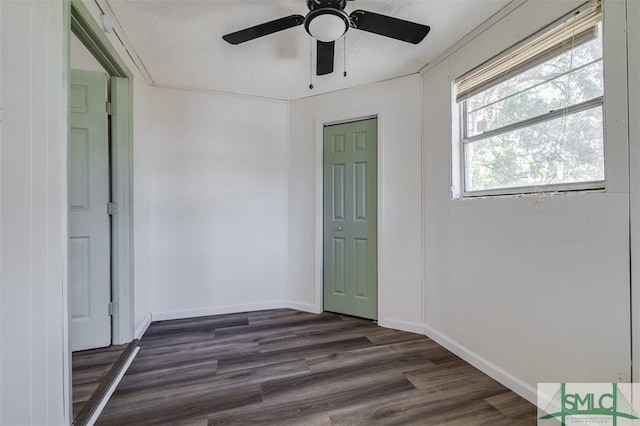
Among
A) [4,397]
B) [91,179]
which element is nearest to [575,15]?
[4,397]

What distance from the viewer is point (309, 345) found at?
7.30ft

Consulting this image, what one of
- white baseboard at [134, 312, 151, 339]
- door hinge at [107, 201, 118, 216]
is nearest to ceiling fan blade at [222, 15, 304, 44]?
door hinge at [107, 201, 118, 216]

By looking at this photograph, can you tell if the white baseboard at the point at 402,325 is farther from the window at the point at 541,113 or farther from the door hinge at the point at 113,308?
the door hinge at the point at 113,308

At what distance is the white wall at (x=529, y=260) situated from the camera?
3.99 feet

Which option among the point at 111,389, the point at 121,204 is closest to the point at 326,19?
the point at 121,204

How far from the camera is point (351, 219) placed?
286 cm

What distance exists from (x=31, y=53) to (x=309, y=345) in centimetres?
233

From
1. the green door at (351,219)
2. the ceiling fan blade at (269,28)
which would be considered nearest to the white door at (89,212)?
the ceiling fan blade at (269,28)

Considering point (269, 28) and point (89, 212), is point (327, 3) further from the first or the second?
point (89, 212)

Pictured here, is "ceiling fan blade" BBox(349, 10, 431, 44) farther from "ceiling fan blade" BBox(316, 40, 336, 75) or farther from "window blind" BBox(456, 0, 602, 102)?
"window blind" BBox(456, 0, 602, 102)

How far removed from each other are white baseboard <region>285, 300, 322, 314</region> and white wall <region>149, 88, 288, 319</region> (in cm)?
11

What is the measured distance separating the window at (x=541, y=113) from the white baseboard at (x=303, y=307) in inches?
75.8

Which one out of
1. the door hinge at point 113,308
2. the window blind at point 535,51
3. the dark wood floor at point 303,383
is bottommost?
the dark wood floor at point 303,383

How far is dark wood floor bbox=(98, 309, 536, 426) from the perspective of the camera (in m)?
1.45
